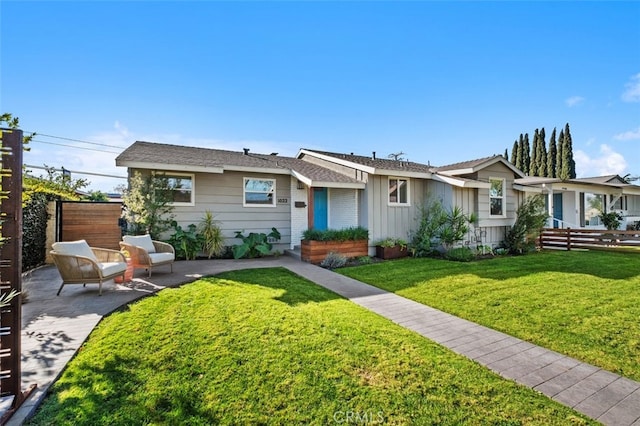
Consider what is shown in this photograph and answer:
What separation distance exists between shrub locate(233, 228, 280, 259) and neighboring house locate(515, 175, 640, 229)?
14.9 meters

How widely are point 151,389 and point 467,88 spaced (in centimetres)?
1461

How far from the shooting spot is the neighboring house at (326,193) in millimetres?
10195

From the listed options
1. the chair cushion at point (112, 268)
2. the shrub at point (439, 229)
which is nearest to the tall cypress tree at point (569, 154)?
the shrub at point (439, 229)

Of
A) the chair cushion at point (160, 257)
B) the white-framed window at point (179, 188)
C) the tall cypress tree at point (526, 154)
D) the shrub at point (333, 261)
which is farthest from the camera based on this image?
the tall cypress tree at point (526, 154)

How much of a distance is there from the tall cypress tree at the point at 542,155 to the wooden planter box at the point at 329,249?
111ft

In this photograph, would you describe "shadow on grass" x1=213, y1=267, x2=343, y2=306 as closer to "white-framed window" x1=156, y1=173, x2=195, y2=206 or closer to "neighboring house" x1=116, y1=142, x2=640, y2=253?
"neighboring house" x1=116, y1=142, x2=640, y2=253

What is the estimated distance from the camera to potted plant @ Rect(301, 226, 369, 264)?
31.1ft

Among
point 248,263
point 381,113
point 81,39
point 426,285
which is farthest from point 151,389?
point 381,113

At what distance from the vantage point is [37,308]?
4672mm

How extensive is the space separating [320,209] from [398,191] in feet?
10.9

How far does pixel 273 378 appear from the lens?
2.79m

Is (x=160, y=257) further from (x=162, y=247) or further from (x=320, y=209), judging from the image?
(x=320, y=209)

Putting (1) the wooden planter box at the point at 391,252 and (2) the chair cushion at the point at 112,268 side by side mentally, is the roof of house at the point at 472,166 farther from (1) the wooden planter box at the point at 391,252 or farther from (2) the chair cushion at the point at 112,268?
(2) the chair cushion at the point at 112,268

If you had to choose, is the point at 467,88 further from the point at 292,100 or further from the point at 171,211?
the point at 171,211
